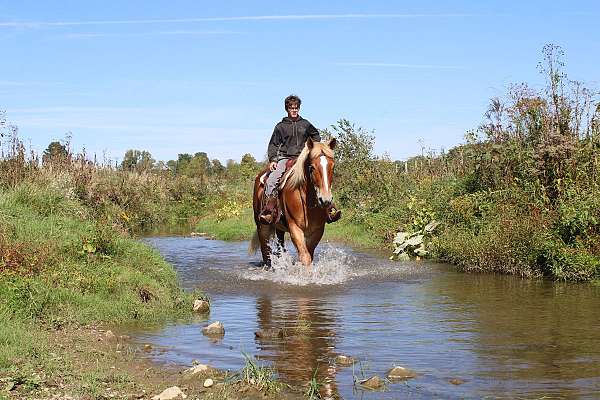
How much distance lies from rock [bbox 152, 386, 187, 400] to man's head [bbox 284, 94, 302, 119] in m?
7.89

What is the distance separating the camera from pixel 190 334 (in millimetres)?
7293

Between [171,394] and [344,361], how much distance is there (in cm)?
170

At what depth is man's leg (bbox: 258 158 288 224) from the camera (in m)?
12.0

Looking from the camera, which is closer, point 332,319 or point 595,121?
point 332,319

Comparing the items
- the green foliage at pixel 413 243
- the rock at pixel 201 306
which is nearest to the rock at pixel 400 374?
the rock at pixel 201 306

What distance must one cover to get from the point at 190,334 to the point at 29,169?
10082 millimetres

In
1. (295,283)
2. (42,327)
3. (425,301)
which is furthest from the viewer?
(295,283)

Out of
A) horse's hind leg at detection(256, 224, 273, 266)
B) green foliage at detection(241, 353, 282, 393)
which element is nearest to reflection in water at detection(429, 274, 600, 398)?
green foliage at detection(241, 353, 282, 393)

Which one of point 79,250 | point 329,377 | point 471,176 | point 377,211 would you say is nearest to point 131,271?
point 79,250

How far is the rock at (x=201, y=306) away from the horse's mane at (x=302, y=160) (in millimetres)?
3046

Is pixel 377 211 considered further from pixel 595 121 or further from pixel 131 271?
pixel 131 271

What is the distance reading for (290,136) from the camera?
40.3 feet

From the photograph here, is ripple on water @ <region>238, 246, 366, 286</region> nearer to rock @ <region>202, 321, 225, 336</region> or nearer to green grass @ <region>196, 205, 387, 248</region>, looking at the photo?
rock @ <region>202, 321, 225, 336</region>

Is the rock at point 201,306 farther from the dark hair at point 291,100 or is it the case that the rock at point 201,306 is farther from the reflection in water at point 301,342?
the dark hair at point 291,100
